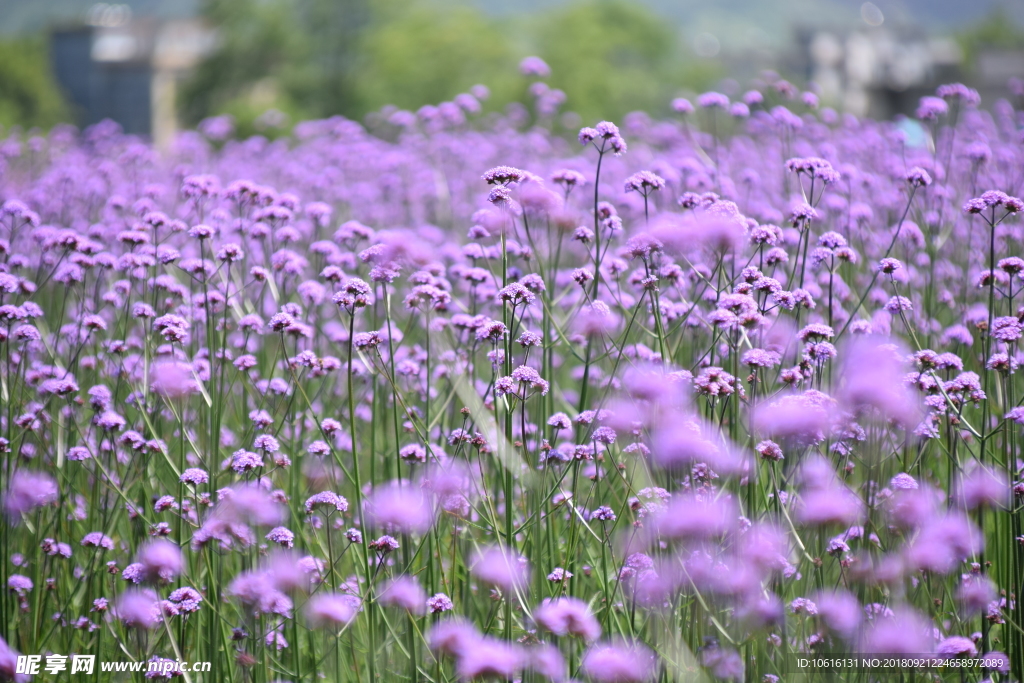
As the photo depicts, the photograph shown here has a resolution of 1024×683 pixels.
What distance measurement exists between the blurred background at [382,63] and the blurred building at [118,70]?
18 centimetres

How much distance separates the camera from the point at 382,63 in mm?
45781

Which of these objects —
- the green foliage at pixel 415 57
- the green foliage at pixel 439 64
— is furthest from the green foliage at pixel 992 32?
the green foliage at pixel 439 64

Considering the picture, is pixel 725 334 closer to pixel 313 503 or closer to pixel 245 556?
pixel 313 503

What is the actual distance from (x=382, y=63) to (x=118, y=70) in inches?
2444

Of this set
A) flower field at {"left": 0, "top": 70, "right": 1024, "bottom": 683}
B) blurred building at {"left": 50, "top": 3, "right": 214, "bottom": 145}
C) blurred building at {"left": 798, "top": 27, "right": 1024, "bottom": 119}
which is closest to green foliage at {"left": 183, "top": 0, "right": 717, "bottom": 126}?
blurred building at {"left": 50, "top": 3, "right": 214, "bottom": 145}

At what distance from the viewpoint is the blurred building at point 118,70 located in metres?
89.9

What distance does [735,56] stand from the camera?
290 feet

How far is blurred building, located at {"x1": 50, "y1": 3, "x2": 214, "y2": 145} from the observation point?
8994 cm

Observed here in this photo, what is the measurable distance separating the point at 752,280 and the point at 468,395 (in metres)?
1.19

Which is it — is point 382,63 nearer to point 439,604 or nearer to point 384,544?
point 384,544

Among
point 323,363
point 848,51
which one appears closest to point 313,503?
point 323,363

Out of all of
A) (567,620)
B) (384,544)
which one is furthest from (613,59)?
(567,620)

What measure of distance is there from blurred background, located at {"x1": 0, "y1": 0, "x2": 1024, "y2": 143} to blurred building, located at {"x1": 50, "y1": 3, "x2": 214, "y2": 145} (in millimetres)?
181

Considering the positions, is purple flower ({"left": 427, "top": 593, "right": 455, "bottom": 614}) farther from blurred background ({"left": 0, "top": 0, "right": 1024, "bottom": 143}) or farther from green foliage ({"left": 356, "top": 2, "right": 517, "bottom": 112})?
green foliage ({"left": 356, "top": 2, "right": 517, "bottom": 112})
